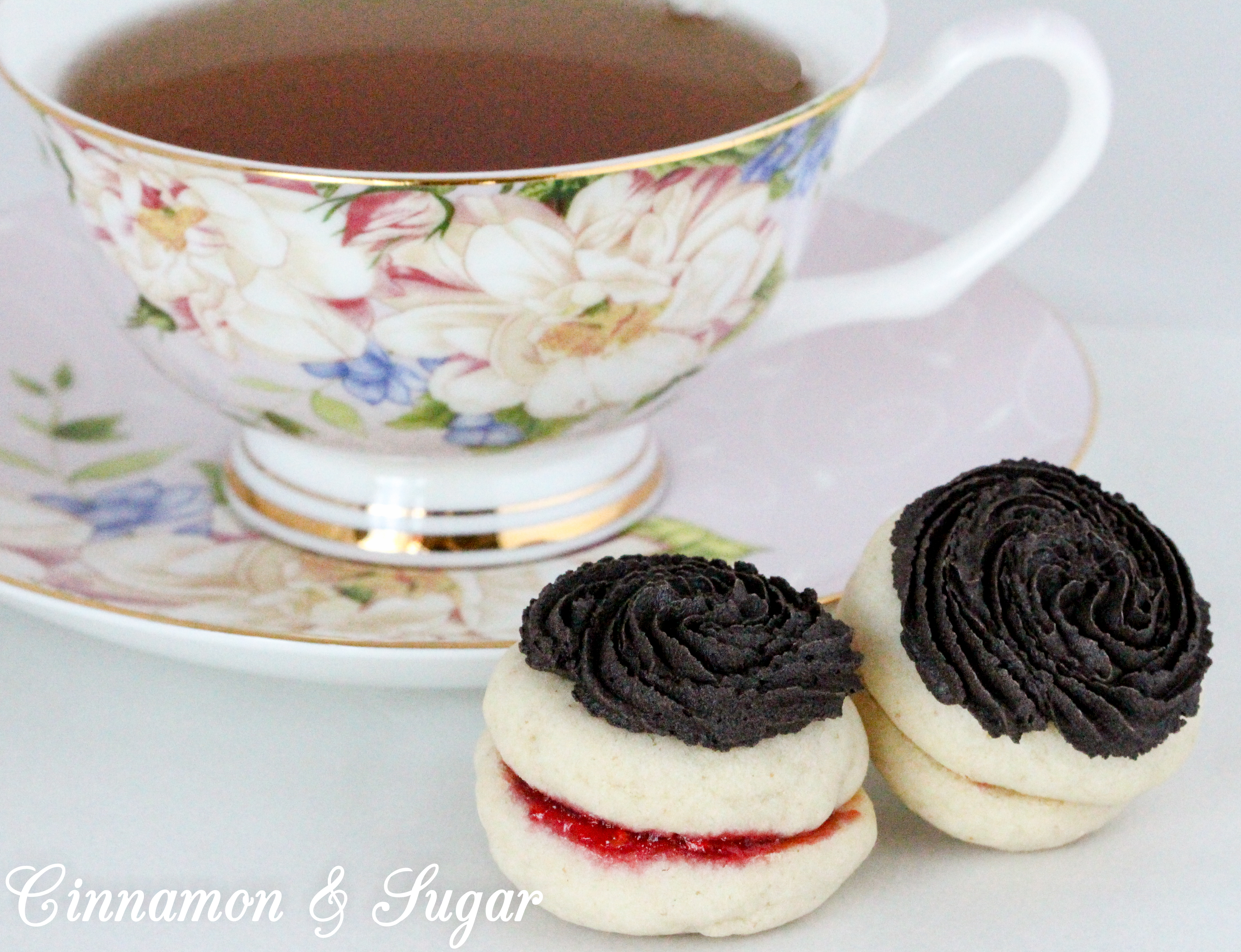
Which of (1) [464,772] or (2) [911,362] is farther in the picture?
(2) [911,362]

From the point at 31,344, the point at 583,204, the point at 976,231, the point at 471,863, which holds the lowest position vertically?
the point at 31,344

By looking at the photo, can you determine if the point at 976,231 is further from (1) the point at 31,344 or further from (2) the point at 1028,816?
(1) the point at 31,344

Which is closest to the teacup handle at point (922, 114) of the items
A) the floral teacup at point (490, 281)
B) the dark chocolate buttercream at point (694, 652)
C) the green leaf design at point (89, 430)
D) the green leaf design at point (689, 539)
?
the floral teacup at point (490, 281)

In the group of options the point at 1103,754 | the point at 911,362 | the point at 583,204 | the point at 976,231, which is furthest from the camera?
the point at 911,362

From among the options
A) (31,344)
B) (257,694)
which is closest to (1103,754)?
(257,694)

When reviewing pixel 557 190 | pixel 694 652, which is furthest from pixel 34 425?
pixel 694 652

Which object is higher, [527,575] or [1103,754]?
[1103,754]

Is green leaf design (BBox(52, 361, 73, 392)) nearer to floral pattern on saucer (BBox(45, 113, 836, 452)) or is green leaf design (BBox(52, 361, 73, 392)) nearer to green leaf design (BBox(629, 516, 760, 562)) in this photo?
floral pattern on saucer (BBox(45, 113, 836, 452))
